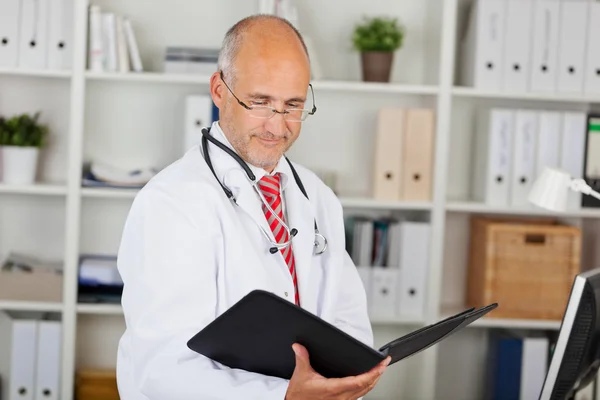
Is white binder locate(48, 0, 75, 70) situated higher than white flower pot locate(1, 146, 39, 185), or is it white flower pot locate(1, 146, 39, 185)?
white binder locate(48, 0, 75, 70)

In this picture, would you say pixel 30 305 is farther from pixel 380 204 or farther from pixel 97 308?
pixel 380 204

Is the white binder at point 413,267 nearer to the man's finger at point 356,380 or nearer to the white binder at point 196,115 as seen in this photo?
the white binder at point 196,115

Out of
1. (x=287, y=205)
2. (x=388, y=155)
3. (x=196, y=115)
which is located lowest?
(x=287, y=205)

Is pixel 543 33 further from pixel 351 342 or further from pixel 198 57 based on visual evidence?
pixel 351 342

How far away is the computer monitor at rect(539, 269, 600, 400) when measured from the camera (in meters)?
1.97

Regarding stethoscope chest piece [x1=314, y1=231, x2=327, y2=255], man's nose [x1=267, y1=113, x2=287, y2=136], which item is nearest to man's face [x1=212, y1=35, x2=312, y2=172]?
man's nose [x1=267, y1=113, x2=287, y2=136]

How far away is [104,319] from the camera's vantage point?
145 inches

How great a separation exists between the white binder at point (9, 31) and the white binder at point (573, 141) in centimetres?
202

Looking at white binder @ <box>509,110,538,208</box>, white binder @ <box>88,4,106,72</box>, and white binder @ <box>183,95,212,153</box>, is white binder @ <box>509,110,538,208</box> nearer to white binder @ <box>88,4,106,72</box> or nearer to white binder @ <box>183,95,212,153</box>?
white binder @ <box>183,95,212,153</box>

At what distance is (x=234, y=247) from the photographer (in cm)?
176

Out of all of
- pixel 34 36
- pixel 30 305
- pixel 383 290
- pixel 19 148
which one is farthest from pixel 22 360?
pixel 383 290

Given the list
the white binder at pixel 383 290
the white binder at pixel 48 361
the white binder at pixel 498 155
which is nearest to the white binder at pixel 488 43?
the white binder at pixel 498 155

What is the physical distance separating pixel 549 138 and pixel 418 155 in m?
0.49

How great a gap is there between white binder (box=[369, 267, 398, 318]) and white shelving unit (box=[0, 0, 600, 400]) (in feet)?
0.16
